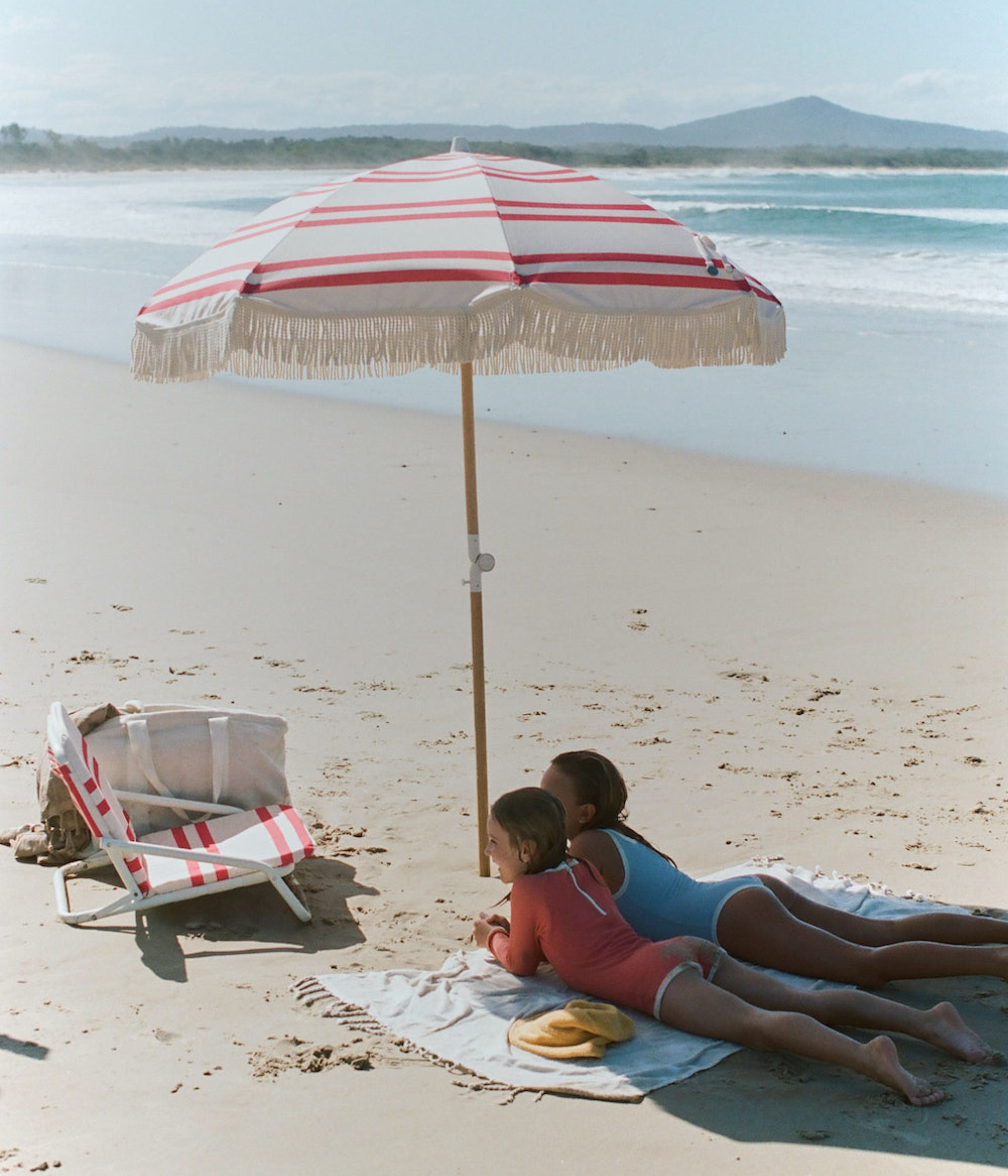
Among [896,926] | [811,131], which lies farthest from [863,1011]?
[811,131]

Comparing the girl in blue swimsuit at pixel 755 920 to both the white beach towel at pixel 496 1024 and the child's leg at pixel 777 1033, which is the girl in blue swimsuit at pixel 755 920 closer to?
the white beach towel at pixel 496 1024

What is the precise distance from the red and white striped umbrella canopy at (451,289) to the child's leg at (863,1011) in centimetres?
177

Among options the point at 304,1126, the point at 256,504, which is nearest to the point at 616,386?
the point at 256,504

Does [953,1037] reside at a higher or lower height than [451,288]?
lower

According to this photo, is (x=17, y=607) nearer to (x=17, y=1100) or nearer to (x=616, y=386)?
(x=17, y=1100)

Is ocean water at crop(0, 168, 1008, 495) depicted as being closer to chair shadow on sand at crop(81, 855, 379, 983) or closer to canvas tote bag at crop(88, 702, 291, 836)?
canvas tote bag at crop(88, 702, 291, 836)

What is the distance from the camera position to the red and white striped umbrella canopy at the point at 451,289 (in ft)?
11.3

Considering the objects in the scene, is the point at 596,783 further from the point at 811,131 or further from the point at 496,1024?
the point at 811,131

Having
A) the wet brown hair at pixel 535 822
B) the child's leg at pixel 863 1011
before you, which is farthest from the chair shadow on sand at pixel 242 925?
the child's leg at pixel 863 1011

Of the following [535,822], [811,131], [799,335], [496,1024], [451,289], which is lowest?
[496,1024]

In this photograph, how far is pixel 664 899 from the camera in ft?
12.1

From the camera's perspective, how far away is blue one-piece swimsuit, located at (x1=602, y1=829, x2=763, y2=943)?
144 inches

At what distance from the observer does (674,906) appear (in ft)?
12.0

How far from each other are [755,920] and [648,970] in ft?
1.33
